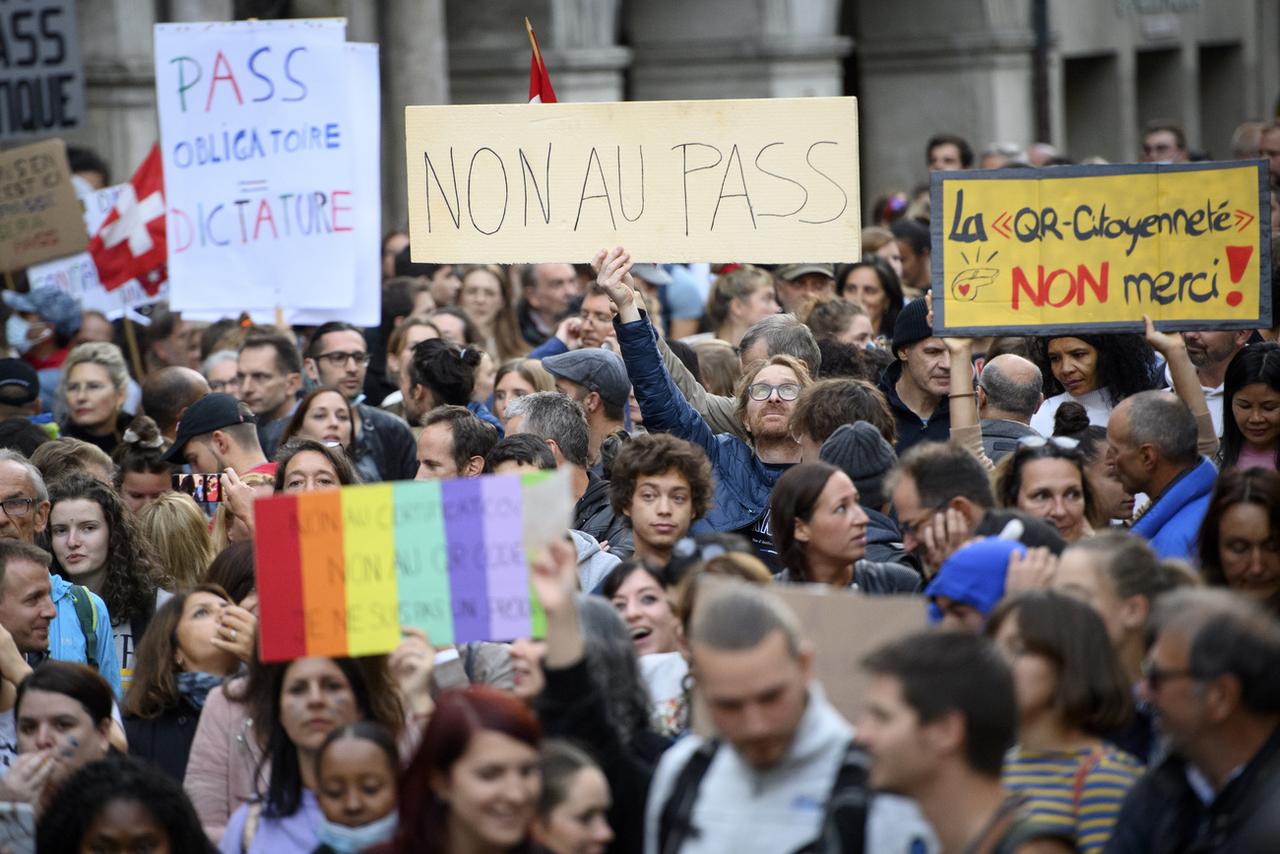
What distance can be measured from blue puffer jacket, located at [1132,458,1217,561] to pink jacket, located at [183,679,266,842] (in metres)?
2.70

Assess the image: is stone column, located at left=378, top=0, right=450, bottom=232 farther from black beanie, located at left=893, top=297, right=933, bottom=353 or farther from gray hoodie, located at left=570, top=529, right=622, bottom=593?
gray hoodie, located at left=570, top=529, right=622, bottom=593

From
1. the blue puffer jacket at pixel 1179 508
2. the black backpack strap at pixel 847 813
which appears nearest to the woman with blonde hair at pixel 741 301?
the blue puffer jacket at pixel 1179 508

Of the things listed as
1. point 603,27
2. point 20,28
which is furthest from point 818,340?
point 603,27

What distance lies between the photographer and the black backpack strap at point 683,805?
13.0ft

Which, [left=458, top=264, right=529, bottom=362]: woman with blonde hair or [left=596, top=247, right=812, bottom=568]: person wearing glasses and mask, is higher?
[left=458, top=264, right=529, bottom=362]: woman with blonde hair

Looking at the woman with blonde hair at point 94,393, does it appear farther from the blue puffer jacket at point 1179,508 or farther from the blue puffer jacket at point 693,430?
the blue puffer jacket at point 1179,508

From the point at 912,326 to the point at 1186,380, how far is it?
4.51 ft

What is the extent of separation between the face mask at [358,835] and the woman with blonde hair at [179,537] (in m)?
2.90

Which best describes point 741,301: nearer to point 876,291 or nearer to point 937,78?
point 876,291

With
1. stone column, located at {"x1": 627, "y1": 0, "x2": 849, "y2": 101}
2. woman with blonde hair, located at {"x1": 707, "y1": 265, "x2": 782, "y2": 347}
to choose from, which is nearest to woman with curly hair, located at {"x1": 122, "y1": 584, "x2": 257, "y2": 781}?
woman with blonde hair, located at {"x1": 707, "y1": 265, "x2": 782, "y2": 347}

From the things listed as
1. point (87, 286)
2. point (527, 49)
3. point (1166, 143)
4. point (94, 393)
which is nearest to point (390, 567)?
point (94, 393)

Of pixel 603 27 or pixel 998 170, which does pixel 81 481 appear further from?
pixel 603 27

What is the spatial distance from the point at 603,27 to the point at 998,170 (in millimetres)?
12100

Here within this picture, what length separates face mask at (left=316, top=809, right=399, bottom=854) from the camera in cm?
446
